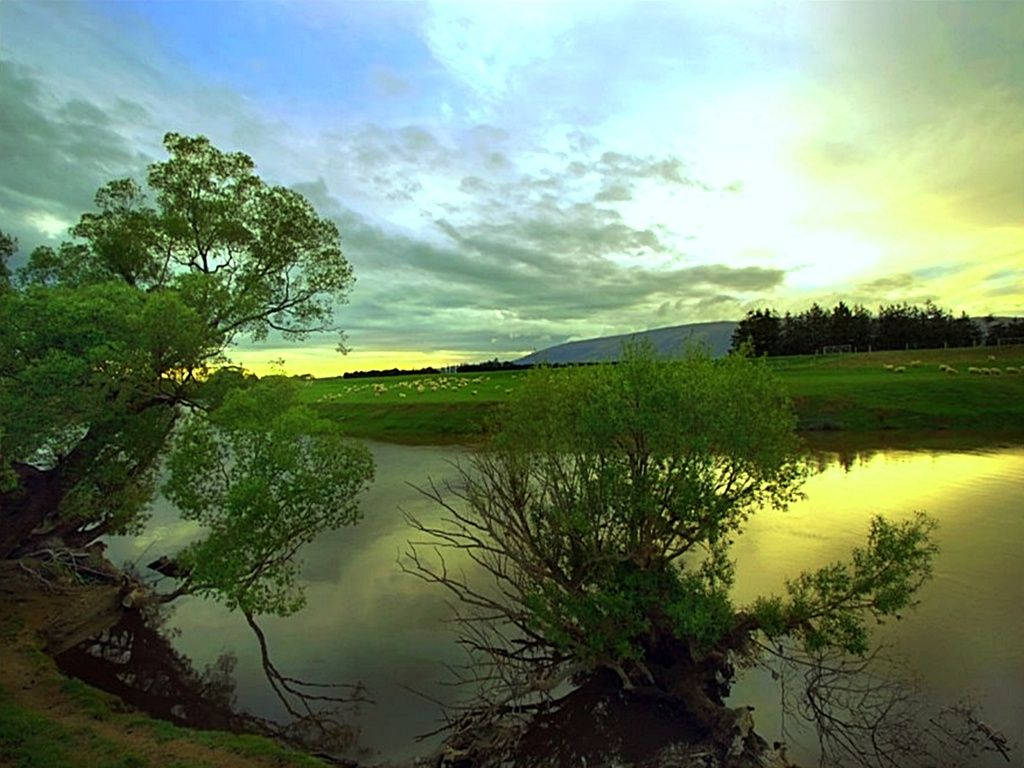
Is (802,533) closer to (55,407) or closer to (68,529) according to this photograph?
(55,407)

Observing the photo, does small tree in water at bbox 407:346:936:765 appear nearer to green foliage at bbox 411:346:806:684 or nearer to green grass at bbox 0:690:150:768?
green foliage at bbox 411:346:806:684

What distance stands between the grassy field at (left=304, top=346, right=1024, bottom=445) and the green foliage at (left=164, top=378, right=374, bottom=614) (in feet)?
91.3

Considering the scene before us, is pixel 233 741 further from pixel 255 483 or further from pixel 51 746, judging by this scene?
pixel 255 483

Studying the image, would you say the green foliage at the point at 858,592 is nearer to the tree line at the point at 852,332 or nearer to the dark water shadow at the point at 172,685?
the dark water shadow at the point at 172,685

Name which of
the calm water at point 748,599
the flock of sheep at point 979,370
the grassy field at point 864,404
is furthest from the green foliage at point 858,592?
the flock of sheep at point 979,370

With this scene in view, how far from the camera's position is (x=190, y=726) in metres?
17.9

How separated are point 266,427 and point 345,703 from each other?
1059cm

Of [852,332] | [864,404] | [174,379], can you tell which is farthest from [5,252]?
[852,332]

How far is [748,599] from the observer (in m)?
24.8

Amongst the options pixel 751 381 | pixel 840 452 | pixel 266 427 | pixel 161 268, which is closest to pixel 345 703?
pixel 266 427

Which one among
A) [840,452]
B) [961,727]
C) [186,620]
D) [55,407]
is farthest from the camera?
[840,452]

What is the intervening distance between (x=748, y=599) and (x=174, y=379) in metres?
27.8

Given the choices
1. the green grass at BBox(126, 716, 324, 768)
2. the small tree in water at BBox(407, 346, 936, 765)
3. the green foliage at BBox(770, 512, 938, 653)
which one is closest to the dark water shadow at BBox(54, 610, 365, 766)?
the green grass at BBox(126, 716, 324, 768)

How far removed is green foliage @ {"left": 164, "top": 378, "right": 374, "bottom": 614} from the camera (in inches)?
835
